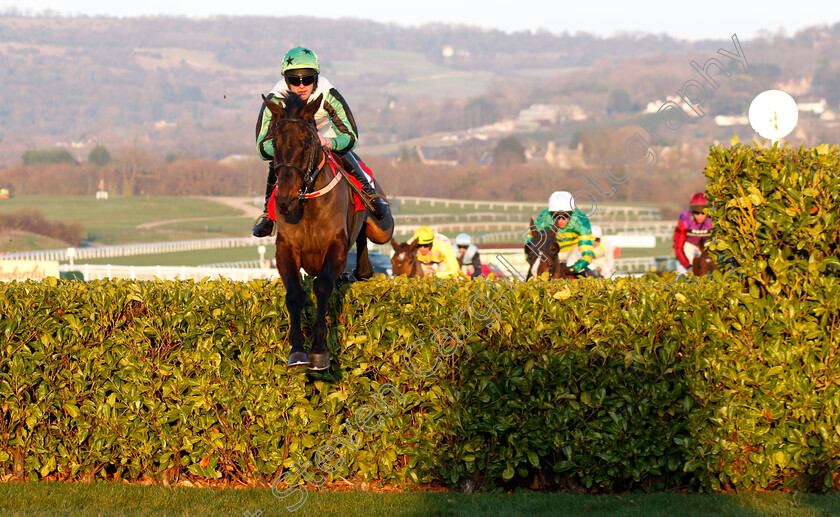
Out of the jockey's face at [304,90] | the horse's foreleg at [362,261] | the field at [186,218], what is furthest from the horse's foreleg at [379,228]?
the field at [186,218]

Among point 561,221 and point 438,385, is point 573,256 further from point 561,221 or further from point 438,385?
point 438,385

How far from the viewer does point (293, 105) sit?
5.98 m

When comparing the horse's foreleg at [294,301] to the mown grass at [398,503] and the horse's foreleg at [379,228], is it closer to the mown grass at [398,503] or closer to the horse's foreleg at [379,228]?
the mown grass at [398,503]

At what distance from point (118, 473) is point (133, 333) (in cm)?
102

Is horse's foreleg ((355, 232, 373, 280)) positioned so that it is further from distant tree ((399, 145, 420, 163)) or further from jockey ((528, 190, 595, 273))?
distant tree ((399, 145, 420, 163))

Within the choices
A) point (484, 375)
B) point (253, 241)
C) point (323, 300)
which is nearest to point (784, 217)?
point (484, 375)

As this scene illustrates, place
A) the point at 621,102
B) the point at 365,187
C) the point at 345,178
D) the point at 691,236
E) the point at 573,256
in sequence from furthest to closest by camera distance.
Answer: the point at 621,102 < the point at 691,236 < the point at 573,256 < the point at 365,187 < the point at 345,178

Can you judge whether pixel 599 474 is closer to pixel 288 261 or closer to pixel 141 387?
pixel 288 261

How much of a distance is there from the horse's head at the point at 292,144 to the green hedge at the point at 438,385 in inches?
39.6

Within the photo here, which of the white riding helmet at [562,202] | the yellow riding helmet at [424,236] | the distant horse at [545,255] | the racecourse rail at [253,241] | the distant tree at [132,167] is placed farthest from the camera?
the distant tree at [132,167]

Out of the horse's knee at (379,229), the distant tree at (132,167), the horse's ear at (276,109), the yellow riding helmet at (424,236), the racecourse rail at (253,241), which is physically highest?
the distant tree at (132,167)

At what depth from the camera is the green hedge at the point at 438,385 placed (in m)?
6.20

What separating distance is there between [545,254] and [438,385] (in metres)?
3.65

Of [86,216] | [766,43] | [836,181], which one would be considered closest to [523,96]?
[766,43]
